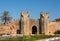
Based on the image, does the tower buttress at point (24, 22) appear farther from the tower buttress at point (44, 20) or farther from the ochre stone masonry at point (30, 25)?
the tower buttress at point (44, 20)

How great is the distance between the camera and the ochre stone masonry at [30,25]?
5794cm

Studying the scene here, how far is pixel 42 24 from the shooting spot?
58375 mm

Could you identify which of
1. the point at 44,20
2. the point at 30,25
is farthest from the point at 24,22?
the point at 44,20

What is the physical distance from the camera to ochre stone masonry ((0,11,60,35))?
190 feet

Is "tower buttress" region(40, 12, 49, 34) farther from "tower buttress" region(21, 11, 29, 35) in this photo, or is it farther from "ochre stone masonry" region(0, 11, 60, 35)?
"tower buttress" region(21, 11, 29, 35)

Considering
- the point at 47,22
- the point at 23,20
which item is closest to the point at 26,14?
the point at 23,20

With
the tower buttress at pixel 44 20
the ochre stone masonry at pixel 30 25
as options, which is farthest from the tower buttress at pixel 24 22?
the tower buttress at pixel 44 20

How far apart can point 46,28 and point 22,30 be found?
19.8 ft

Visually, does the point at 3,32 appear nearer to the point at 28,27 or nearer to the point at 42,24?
the point at 28,27

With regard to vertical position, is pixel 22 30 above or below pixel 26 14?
below

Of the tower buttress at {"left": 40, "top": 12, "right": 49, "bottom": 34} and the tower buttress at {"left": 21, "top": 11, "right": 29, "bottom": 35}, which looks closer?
the tower buttress at {"left": 21, "top": 11, "right": 29, "bottom": 35}

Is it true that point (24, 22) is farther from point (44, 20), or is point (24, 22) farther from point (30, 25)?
point (44, 20)

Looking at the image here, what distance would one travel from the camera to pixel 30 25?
59.6m

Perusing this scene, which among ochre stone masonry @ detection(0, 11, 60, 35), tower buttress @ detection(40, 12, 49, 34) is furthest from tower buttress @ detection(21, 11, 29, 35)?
tower buttress @ detection(40, 12, 49, 34)
